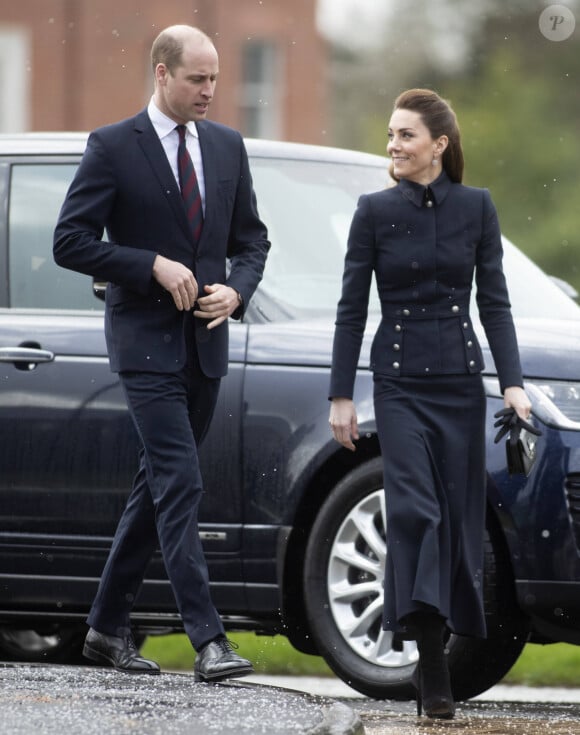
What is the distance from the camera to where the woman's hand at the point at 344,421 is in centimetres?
568

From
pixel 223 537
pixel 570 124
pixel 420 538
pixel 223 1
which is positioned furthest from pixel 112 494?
pixel 570 124

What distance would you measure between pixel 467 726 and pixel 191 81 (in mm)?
2097

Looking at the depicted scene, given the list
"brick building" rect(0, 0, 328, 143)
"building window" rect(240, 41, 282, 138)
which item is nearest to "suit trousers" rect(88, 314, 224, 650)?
"brick building" rect(0, 0, 328, 143)

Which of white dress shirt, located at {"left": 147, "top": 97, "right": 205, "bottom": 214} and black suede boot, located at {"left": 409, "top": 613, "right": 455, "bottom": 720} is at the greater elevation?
white dress shirt, located at {"left": 147, "top": 97, "right": 205, "bottom": 214}

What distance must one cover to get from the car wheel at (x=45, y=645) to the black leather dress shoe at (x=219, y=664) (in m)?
2.39

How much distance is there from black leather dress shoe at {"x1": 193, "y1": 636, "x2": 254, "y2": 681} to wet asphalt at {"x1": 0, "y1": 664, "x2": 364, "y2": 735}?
4cm

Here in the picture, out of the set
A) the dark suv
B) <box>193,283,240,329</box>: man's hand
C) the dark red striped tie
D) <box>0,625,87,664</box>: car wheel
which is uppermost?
the dark red striped tie

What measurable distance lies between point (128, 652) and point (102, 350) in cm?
124

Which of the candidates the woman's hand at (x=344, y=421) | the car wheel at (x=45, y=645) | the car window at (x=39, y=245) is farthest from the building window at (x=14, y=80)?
the woman's hand at (x=344, y=421)

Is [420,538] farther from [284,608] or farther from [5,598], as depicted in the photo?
[5,598]

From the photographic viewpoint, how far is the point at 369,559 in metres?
6.41

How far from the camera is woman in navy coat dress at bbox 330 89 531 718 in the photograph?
562 cm

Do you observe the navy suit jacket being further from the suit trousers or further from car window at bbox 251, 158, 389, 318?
car window at bbox 251, 158, 389, 318

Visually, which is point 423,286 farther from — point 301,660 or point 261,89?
point 261,89
